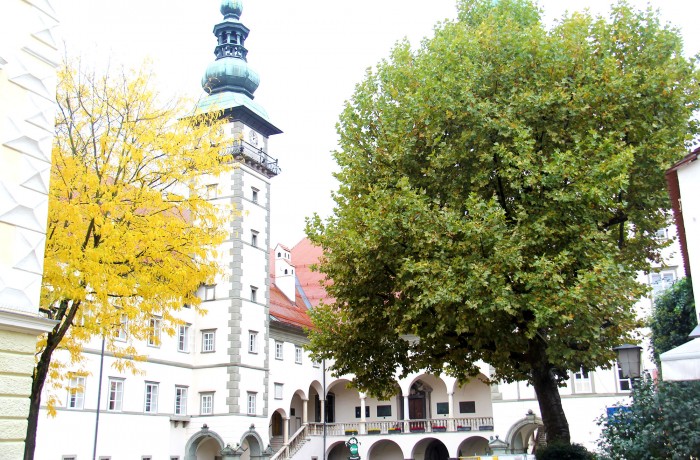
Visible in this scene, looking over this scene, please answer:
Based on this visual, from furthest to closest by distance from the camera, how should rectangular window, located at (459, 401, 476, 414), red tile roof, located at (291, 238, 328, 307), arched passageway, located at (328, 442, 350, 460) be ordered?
1. red tile roof, located at (291, 238, 328, 307)
2. arched passageway, located at (328, 442, 350, 460)
3. rectangular window, located at (459, 401, 476, 414)

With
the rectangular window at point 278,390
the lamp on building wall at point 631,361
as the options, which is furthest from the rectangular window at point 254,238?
the lamp on building wall at point 631,361

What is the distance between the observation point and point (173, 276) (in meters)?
13.9

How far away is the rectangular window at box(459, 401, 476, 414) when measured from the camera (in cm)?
4211

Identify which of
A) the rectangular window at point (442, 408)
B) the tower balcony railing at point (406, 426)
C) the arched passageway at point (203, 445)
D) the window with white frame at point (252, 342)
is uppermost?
the window with white frame at point (252, 342)

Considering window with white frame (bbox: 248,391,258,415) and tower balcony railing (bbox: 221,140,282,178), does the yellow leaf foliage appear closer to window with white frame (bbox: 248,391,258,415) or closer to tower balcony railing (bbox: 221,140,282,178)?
window with white frame (bbox: 248,391,258,415)

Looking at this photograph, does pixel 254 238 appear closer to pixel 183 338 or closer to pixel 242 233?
pixel 242 233

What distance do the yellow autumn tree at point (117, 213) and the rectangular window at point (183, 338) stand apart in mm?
18540

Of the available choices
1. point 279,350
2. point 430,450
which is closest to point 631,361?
point 279,350

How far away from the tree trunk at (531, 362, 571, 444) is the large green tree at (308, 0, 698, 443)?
0.17 feet

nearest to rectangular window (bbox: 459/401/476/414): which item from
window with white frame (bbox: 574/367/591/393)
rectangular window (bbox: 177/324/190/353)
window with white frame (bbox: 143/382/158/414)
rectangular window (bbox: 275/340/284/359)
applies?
window with white frame (bbox: 574/367/591/393)

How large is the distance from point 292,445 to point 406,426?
6.99 meters

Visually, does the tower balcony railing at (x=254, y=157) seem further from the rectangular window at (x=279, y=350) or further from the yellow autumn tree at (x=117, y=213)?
the yellow autumn tree at (x=117, y=213)

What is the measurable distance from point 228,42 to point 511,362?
94.0 feet

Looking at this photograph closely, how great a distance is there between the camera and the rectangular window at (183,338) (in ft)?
110
